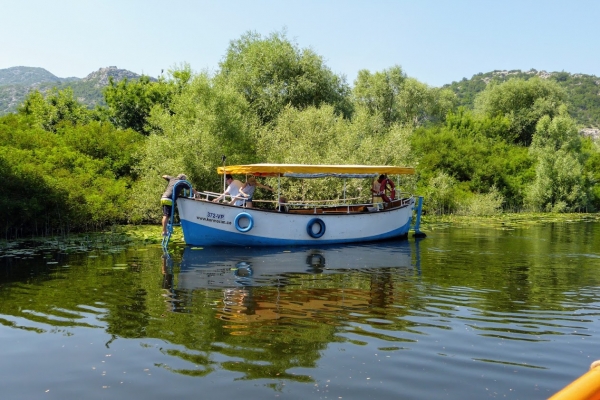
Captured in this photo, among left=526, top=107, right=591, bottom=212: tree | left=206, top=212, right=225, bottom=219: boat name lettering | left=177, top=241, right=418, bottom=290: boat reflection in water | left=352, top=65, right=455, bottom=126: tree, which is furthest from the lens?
left=352, top=65, right=455, bottom=126: tree

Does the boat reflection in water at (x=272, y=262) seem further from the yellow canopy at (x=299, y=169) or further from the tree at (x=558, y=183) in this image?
the tree at (x=558, y=183)

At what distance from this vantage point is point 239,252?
17.8 m

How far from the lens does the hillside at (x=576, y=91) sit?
440 feet

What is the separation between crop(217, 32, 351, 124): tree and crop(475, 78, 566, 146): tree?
25.7 m

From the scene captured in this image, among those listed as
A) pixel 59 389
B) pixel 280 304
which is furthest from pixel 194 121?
pixel 59 389

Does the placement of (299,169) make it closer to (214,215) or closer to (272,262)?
(214,215)

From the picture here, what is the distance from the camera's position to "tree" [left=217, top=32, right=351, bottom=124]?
33.4 m

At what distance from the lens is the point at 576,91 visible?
15288 cm

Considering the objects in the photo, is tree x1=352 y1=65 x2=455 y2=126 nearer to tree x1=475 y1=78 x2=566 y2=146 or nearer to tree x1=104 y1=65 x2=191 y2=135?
tree x1=475 y1=78 x2=566 y2=146

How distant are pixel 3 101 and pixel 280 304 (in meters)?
211

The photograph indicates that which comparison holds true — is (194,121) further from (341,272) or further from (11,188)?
(341,272)

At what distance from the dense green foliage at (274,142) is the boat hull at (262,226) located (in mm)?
5625

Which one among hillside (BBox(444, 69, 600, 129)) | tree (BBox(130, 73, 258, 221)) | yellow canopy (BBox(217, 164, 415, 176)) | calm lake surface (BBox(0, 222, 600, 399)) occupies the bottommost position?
calm lake surface (BBox(0, 222, 600, 399))

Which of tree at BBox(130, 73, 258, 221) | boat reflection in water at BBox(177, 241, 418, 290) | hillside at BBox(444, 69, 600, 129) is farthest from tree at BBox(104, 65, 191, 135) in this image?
hillside at BBox(444, 69, 600, 129)
